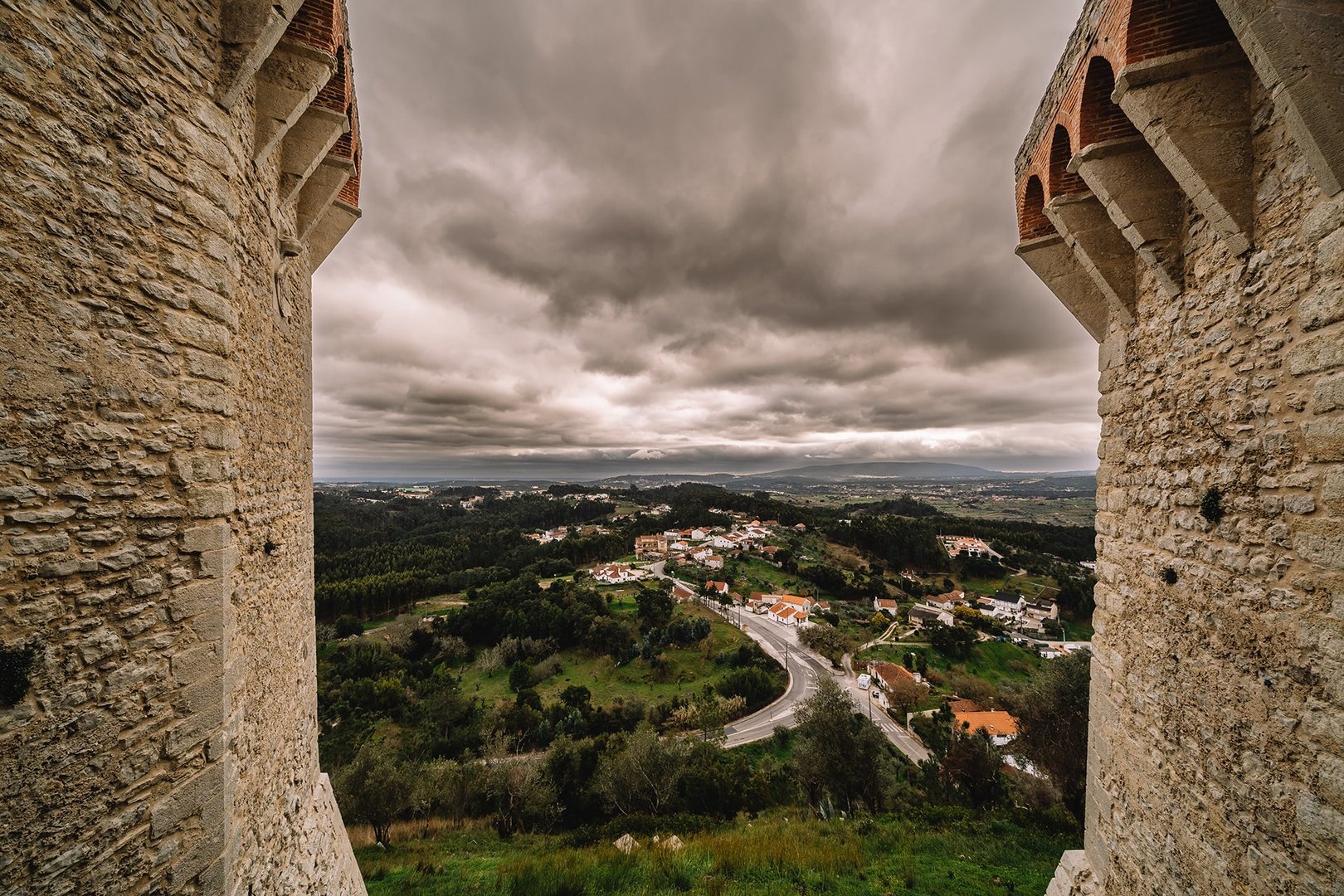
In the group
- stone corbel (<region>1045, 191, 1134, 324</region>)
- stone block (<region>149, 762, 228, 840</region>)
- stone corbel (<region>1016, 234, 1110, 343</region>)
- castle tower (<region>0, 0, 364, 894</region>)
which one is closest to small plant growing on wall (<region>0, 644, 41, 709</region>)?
castle tower (<region>0, 0, 364, 894</region>)

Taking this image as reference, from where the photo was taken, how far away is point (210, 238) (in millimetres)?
3002

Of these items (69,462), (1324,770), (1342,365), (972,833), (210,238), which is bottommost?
(972,833)

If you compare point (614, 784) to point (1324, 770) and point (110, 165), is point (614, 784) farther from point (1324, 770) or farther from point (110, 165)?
point (110, 165)

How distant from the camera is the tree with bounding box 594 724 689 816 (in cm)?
1533

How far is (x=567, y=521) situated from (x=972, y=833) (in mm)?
103711

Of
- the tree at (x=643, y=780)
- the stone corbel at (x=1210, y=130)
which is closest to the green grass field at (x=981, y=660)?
the tree at (x=643, y=780)

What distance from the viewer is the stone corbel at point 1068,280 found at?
4.83m

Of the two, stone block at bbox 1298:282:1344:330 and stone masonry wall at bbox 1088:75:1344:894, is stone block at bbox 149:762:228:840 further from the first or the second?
stone block at bbox 1298:282:1344:330

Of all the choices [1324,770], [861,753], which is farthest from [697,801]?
[1324,770]

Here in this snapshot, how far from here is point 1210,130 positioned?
314 cm

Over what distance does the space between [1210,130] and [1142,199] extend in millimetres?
671

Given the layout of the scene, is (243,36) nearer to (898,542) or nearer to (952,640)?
(952,640)

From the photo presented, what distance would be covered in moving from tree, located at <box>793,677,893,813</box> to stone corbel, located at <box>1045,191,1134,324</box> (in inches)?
614

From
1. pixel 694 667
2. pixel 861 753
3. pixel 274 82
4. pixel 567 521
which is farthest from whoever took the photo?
pixel 567 521
